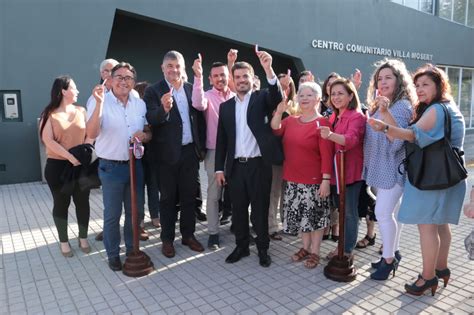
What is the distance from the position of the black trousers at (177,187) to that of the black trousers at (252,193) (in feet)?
1.59

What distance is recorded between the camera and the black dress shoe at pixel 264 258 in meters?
3.92

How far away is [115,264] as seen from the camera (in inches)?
153

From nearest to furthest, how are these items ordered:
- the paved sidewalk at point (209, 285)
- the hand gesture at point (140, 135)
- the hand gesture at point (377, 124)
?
the hand gesture at point (377, 124)
the paved sidewalk at point (209, 285)
the hand gesture at point (140, 135)

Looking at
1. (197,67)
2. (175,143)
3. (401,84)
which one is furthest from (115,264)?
(401,84)

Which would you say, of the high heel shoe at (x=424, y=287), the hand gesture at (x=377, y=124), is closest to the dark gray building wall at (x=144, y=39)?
the hand gesture at (x=377, y=124)

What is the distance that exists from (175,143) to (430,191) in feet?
7.68

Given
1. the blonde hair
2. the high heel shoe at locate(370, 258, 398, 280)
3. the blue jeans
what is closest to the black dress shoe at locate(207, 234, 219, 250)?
the blue jeans

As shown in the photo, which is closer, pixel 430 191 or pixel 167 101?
pixel 430 191

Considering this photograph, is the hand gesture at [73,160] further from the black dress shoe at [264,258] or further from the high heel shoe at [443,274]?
the high heel shoe at [443,274]

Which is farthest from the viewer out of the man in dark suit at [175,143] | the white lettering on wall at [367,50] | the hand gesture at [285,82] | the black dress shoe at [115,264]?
the white lettering on wall at [367,50]

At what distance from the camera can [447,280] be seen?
3402mm

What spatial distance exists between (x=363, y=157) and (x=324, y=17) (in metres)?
8.58

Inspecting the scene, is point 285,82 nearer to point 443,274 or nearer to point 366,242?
point 366,242

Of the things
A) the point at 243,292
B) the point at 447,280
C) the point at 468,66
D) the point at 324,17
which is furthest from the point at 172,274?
the point at 468,66
